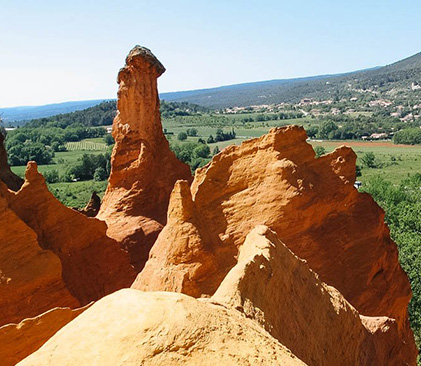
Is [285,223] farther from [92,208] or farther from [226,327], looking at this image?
[92,208]

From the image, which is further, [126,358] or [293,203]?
[293,203]

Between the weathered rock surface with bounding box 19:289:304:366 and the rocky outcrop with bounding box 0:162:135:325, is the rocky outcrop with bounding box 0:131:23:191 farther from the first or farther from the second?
the weathered rock surface with bounding box 19:289:304:366

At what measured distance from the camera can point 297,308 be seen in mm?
9883

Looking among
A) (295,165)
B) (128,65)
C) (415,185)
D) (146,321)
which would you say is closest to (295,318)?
(146,321)

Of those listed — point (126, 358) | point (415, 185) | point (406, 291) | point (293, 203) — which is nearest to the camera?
point (126, 358)

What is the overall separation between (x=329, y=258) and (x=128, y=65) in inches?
603

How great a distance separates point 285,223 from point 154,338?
32.6ft

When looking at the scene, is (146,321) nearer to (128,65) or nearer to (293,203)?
(293,203)

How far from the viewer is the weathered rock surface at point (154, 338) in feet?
17.2

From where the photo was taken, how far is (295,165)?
15.9 metres

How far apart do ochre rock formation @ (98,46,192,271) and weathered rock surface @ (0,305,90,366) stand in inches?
520

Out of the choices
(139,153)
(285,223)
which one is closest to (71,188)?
(139,153)

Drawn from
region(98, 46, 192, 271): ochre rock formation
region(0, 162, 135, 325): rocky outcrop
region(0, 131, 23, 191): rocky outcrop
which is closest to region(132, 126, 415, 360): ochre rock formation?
region(0, 162, 135, 325): rocky outcrop

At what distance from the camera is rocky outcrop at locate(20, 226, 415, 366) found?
17.5 ft
